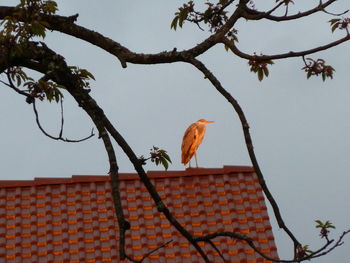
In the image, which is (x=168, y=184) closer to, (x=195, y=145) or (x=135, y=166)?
(x=195, y=145)

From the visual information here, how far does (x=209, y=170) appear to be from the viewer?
11391 millimetres

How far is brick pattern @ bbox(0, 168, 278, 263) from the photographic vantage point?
10.4 m

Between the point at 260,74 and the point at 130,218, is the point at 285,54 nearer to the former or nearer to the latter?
the point at 260,74

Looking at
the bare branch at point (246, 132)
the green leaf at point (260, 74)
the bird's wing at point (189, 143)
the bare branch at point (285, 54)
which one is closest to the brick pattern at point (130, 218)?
the bird's wing at point (189, 143)

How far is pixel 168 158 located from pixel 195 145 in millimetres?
7212

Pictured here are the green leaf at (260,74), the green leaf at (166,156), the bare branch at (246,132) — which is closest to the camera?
the bare branch at (246,132)

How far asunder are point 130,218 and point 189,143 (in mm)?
2191

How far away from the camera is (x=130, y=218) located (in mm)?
10742

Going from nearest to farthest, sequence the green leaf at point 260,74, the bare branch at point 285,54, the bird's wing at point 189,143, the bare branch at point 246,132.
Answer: the bare branch at point 246,132, the bare branch at point 285,54, the green leaf at point 260,74, the bird's wing at point 189,143

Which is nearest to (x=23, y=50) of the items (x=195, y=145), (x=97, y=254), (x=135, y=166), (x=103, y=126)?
(x=103, y=126)

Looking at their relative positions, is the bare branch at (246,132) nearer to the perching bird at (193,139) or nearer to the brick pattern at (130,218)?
the brick pattern at (130,218)

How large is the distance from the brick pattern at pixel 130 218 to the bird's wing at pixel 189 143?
92 centimetres

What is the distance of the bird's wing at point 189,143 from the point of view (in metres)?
12.2

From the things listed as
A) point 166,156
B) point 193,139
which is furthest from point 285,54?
point 193,139
